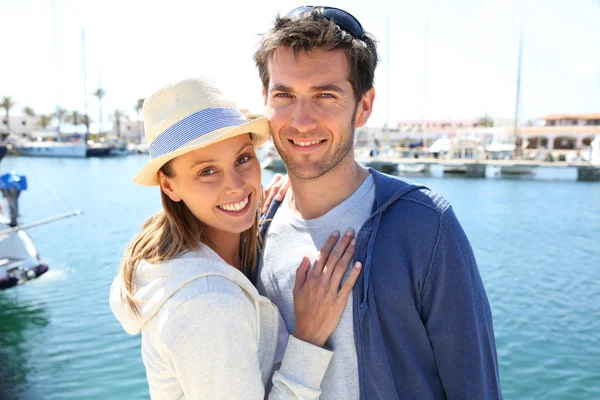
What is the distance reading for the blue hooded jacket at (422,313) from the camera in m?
1.83

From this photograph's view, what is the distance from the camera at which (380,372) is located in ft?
6.14

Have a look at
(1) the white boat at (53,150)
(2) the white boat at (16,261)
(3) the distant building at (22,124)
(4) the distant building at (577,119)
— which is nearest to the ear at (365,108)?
(2) the white boat at (16,261)

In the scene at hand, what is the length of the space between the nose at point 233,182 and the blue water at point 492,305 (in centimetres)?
211

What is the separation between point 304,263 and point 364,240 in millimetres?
270

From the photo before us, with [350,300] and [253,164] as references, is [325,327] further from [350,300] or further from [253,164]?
[253,164]

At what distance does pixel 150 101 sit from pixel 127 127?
111539mm

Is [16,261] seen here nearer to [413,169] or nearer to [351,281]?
[351,281]

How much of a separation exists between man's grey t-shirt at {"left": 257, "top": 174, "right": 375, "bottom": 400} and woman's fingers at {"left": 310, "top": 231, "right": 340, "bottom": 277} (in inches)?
2.9

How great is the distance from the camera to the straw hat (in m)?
1.95

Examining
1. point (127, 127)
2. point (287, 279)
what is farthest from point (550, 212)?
point (127, 127)

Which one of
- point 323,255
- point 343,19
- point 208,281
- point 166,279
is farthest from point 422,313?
point 343,19

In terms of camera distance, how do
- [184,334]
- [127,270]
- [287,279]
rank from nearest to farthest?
[184,334] < [127,270] < [287,279]

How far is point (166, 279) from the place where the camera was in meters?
1.82

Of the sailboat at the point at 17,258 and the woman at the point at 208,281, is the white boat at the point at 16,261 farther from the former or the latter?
the woman at the point at 208,281
